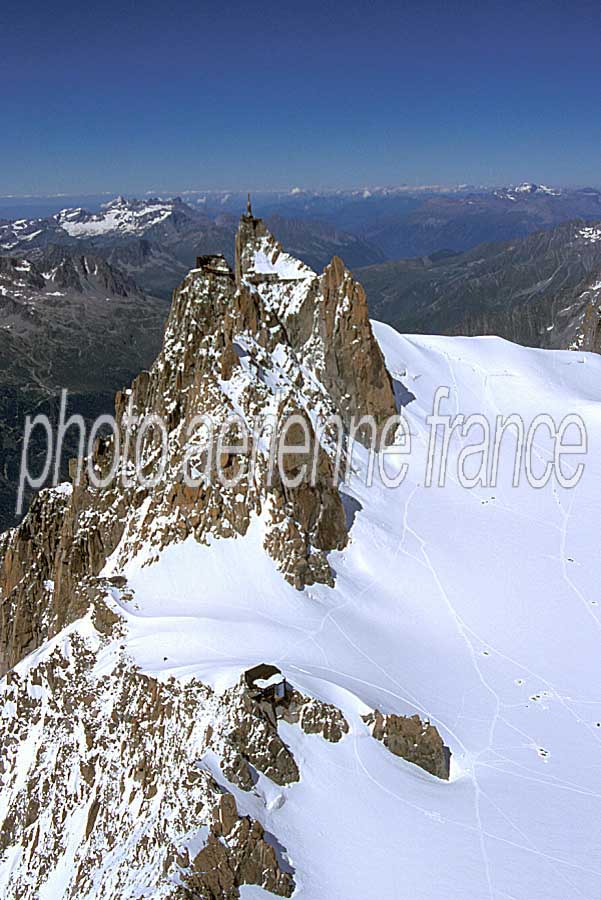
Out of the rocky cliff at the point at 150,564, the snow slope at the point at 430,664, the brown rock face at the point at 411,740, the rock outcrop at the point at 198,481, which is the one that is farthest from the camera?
the rock outcrop at the point at 198,481

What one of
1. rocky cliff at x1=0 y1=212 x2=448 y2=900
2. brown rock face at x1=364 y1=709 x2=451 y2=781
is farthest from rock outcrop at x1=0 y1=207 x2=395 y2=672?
brown rock face at x1=364 y1=709 x2=451 y2=781

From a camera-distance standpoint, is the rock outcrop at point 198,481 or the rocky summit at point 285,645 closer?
the rocky summit at point 285,645

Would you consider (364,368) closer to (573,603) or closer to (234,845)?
(573,603)

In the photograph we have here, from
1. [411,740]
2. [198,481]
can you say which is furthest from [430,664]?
[198,481]

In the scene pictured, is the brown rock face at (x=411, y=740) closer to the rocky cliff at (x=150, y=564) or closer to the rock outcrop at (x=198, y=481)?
the rocky cliff at (x=150, y=564)

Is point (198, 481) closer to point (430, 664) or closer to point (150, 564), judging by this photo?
point (150, 564)

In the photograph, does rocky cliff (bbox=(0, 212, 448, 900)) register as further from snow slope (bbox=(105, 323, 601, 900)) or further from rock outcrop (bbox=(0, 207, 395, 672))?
snow slope (bbox=(105, 323, 601, 900))

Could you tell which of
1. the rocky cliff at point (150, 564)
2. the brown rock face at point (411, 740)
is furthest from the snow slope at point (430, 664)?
the rocky cliff at point (150, 564)
